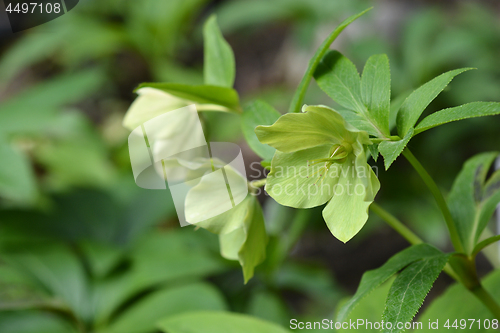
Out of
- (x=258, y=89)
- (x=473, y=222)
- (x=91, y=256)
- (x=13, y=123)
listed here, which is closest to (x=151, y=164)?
(x=473, y=222)

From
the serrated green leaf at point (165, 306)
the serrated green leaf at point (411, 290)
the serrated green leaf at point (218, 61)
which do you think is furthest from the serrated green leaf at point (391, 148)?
the serrated green leaf at point (165, 306)

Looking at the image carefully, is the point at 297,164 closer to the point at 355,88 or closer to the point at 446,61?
the point at 355,88

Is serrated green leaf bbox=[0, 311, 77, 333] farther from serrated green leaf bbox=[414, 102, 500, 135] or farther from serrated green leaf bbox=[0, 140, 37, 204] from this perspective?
serrated green leaf bbox=[414, 102, 500, 135]

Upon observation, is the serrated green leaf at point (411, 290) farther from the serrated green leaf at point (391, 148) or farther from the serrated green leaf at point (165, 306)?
the serrated green leaf at point (165, 306)

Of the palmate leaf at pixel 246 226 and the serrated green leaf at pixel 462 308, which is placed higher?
the palmate leaf at pixel 246 226

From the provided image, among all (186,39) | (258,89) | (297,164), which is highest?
(297,164)

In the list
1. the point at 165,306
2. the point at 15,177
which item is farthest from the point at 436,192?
the point at 15,177
